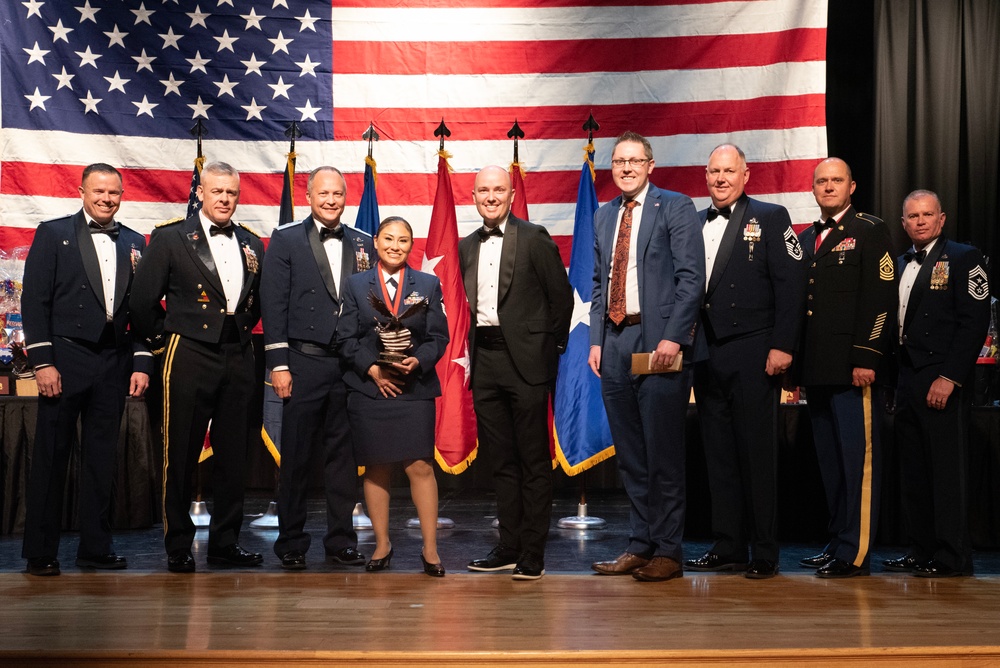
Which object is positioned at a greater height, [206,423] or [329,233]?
[329,233]

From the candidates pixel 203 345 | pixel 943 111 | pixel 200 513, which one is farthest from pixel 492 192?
pixel 943 111

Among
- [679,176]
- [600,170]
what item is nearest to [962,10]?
[679,176]

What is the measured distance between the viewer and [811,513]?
5.08 metres

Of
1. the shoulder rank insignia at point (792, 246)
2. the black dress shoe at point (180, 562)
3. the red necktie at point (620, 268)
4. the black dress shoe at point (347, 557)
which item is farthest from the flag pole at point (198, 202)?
the shoulder rank insignia at point (792, 246)

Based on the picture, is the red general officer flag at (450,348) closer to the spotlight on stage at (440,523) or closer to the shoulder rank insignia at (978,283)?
the spotlight on stage at (440,523)

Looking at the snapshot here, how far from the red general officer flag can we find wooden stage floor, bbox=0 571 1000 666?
5.40ft

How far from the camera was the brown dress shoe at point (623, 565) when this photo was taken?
4.07 m

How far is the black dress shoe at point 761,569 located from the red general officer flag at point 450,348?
79.4 inches

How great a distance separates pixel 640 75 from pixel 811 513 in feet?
9.94

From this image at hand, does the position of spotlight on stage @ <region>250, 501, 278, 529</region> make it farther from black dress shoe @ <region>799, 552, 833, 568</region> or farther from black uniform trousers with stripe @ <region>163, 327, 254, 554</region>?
black dress shoe @ <region>799, 552, 833, 568</region>

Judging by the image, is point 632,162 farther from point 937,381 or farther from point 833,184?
point 937,381

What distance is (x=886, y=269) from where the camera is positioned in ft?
13.5

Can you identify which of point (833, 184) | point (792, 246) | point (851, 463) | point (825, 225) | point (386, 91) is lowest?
point (851, 463)

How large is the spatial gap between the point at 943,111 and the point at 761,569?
359 centimetres
